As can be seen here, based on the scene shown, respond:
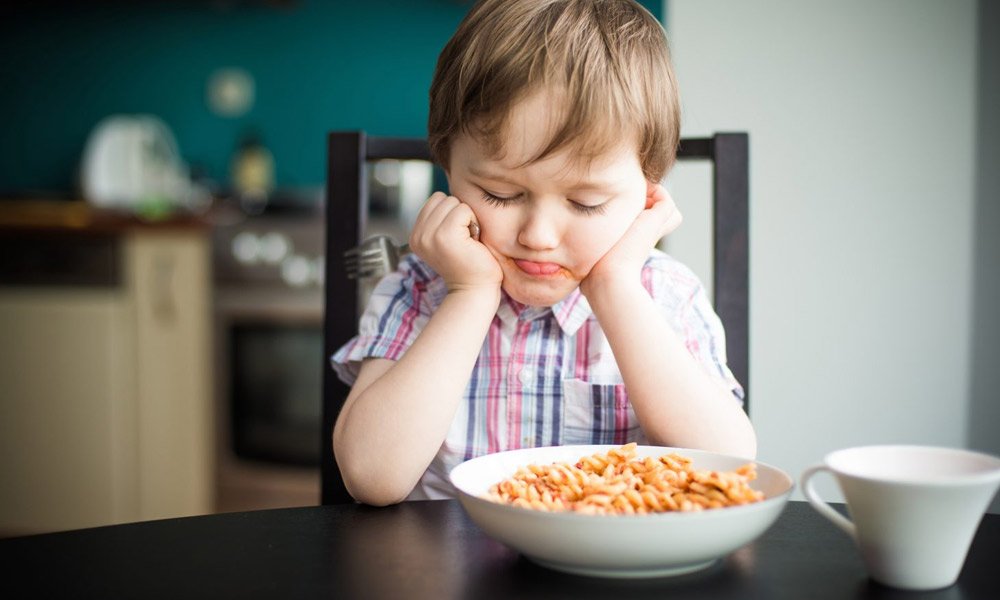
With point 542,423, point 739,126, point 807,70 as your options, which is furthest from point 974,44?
point 542,423

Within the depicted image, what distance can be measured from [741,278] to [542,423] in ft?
0.88

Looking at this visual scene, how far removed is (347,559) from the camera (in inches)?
24.8

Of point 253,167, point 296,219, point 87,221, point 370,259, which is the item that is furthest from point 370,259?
point 253,167

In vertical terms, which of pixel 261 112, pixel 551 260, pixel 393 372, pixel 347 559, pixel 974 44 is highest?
pixel 261 112

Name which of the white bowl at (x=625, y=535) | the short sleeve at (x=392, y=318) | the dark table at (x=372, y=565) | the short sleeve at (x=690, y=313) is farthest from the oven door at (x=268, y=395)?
the white bowl at (x=625, y=535)

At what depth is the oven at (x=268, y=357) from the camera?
2.55 meters

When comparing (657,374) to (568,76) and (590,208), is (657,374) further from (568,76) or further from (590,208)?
(568,76)

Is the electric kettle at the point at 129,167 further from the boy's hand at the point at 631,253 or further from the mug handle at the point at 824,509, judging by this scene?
the mug handle at the point at 824,509

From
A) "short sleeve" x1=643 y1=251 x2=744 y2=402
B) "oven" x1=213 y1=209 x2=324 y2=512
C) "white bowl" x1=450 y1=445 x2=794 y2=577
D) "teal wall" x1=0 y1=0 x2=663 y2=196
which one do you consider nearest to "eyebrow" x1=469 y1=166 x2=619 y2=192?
"short sleeve" x1=643 y1=251 x2=744 y2=402

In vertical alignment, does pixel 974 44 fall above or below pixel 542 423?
above

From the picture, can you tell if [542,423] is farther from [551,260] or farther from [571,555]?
[571,555]

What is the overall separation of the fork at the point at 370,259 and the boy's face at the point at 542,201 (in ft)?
0.49

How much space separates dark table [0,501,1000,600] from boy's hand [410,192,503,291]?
0.90ft

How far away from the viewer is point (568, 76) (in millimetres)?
860
